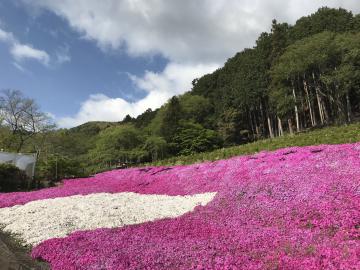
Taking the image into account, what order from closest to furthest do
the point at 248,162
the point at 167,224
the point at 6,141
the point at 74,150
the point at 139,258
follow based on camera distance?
1. the point at 139,258
2. the point at 167,224
3. the point at 248,162
4. the point at 6,141
5. the point at 74,150

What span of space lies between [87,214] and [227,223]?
228 inches

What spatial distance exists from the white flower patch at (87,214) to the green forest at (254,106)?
20320mm

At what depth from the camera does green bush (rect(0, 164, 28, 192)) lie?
29641 mm

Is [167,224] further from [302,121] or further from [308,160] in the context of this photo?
[302,121]

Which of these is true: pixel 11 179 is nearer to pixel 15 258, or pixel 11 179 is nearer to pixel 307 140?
pixel 307 140

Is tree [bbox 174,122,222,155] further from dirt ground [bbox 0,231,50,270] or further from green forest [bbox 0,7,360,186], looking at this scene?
dirt ground [bbox 0,231,50,270]

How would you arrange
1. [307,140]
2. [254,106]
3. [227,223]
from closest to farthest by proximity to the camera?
1. [227,223]
2. [307,140]
3. [254,106]

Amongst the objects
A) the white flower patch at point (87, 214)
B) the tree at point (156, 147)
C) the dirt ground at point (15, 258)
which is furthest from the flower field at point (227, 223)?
the tree at point (156, 147)

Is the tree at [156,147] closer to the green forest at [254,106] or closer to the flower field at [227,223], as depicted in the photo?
the green forest at [254,106]

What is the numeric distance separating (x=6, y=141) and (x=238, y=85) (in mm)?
37567

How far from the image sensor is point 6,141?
4991cm

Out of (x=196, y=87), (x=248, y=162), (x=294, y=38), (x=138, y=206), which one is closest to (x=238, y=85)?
(x=294, y=38)

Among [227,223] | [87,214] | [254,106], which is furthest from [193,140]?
[227,223]

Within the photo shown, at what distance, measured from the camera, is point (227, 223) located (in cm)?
1099
